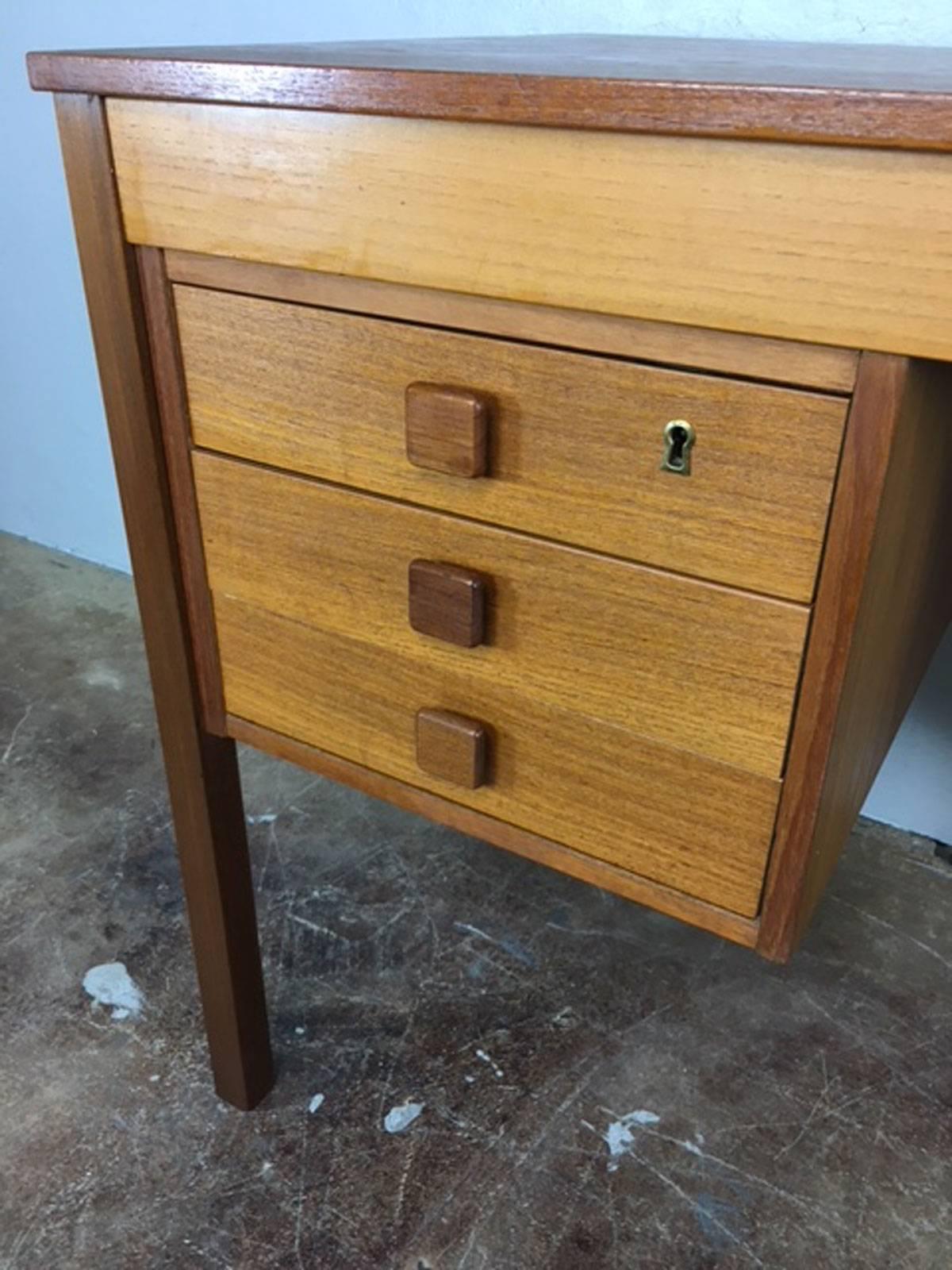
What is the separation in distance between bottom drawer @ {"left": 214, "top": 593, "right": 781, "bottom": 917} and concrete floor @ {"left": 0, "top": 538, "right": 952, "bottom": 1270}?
40 centimetres

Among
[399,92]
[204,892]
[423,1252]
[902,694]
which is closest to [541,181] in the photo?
[399,92]

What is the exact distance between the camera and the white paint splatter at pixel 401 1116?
3.05 ft

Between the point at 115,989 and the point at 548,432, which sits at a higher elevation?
the point at 548,432

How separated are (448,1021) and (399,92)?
80cm

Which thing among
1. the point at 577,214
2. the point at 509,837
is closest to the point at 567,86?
the point at 577,214

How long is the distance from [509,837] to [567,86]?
1.32 ft

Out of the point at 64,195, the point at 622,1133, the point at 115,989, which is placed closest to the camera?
the point at 622,1133

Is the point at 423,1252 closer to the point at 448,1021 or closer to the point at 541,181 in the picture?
the point at 448,1021

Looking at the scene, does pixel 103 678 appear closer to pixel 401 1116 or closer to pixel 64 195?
pixel 64 195

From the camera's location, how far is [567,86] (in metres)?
0.45

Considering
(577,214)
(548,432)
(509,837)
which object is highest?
(577,214)

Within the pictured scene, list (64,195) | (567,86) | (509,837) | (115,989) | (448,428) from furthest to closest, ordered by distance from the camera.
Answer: (64,195)
(115,989)
(509,837)
(448,428)
(567,86)

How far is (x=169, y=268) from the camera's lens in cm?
63

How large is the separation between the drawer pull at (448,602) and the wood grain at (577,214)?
15 cm
